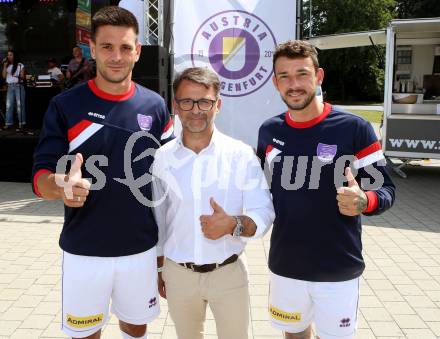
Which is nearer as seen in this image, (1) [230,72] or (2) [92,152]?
(2) [92,152]

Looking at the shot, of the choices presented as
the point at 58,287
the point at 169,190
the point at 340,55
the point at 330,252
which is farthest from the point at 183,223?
the point at 340,55

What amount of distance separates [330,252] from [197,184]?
2.39 ft

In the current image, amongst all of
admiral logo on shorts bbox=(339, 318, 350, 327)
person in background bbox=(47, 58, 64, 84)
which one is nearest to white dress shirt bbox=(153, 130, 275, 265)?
admiral logo on shorts bbox=(339, 318, 350, 327)

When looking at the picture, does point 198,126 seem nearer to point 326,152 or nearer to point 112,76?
point 112,76

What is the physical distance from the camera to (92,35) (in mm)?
2371

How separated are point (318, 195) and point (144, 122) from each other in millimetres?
945

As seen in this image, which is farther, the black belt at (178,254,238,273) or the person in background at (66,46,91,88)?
the person in background at (66,46,91,88)

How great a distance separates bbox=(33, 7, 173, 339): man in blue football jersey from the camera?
229 cm

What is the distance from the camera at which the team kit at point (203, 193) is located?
2.28 metres

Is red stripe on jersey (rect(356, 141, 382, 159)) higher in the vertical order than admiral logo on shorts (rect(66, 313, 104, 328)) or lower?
higher

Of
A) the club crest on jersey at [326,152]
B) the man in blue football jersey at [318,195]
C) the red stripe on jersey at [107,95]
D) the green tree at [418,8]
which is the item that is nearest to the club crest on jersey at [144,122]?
the red stripe on jersey at [107,95]

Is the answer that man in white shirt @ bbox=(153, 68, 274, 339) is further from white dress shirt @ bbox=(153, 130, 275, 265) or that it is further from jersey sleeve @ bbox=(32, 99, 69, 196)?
jersey sleeve @ bbox=(32, 99, 69, 196)

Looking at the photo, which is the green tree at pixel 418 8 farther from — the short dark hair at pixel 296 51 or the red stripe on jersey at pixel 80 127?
the red stripe on jersey at pixel 80 127

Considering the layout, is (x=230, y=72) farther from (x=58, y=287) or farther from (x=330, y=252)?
(x=330, y=252)
